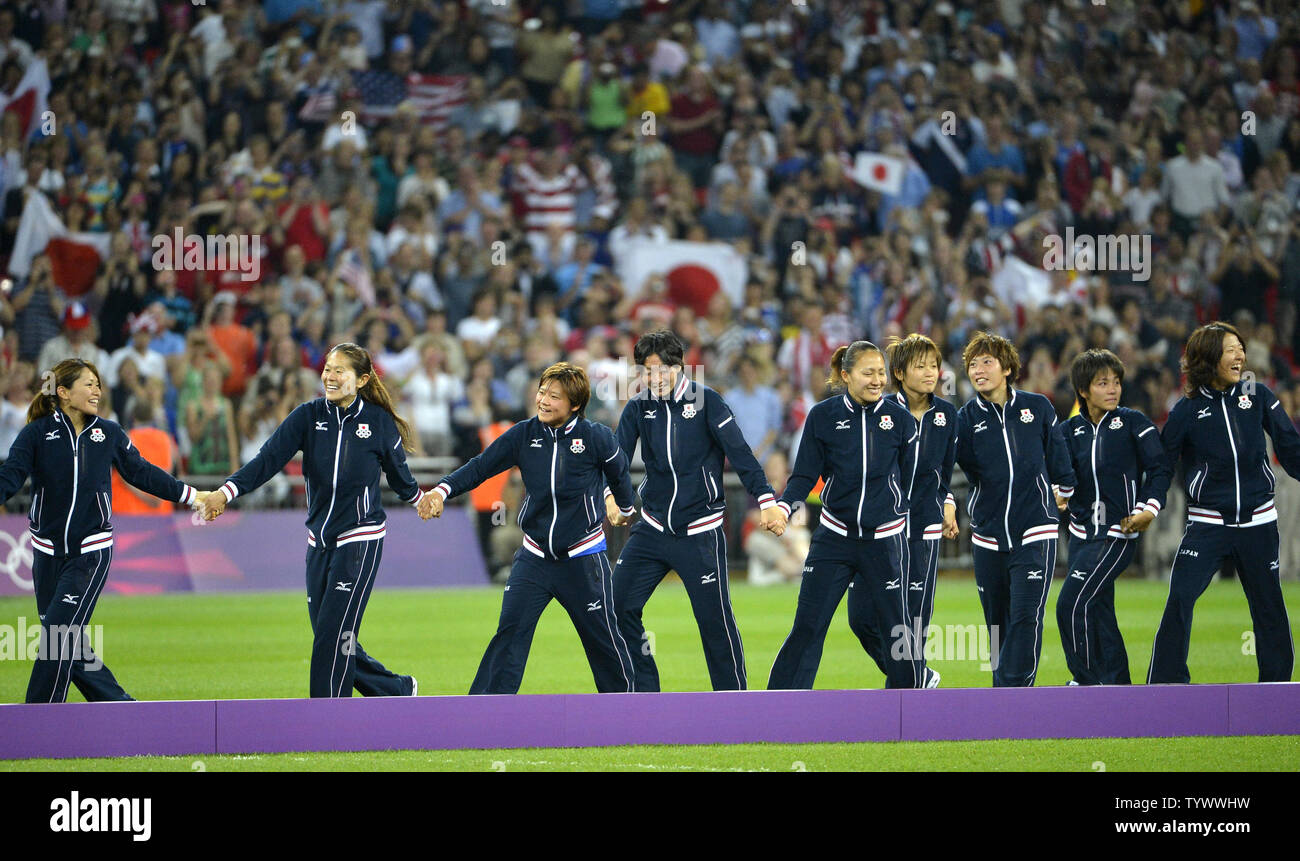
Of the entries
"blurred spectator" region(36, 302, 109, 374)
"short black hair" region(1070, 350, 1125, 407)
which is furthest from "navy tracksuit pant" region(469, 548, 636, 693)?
"blurred spectator" region(36, 302, 109, 374)

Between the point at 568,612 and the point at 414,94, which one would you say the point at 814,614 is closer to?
the point at 568,612

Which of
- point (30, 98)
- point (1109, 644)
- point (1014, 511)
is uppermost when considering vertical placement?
point (30, 98)

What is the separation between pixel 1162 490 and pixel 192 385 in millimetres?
11873

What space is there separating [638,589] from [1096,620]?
3085 millimetres

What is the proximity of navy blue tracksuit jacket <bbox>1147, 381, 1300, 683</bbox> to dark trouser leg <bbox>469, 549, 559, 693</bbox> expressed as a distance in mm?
3854

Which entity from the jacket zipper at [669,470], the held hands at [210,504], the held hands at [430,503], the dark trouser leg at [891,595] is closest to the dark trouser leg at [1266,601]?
the dark trouser leg at [891,595]

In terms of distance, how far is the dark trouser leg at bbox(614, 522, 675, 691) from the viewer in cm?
987

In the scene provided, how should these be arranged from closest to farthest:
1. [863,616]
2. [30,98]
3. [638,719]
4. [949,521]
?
[638,719]
[863,616]
[949,521]
[30,98]

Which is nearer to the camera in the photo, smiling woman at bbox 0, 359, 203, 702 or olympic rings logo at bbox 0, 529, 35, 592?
smiling woman at bbox 0, 359, 203, 702

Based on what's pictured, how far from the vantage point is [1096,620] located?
35.1 feet

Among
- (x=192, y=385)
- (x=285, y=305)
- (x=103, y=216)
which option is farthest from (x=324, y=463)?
(x=103, y=216)

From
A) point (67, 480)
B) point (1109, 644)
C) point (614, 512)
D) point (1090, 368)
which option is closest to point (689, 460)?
point (614, 512)

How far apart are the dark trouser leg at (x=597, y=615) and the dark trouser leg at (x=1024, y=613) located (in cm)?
238

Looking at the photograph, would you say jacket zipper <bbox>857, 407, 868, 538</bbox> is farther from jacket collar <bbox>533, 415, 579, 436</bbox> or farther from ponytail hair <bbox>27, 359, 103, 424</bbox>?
ponytail hair <bbox>27, 359, 103, 424</bbox>
